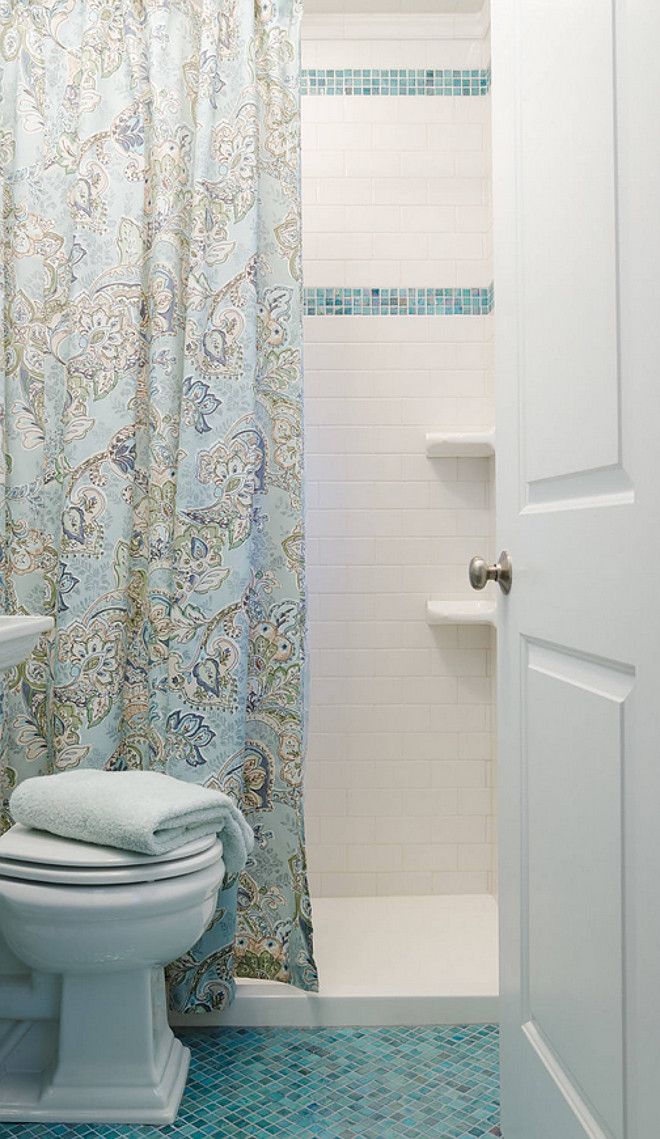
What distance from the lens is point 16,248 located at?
2039 millimetres

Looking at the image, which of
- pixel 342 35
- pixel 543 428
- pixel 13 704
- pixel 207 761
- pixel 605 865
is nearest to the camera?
pixel 605 865

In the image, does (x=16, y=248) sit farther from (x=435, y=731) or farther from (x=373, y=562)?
(x=435, y=731)

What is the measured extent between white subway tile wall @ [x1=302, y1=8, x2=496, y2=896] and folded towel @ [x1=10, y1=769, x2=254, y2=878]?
0.91m

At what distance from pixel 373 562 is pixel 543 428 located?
148 cm

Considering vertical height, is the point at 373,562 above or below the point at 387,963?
above

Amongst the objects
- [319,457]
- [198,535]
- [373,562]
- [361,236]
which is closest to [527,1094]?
[198,535]

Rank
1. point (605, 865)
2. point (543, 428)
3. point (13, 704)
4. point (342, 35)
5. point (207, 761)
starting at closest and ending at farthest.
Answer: point (605, 865), point (543, 428), point (207, 761), point (13, 704), point (342, 35)

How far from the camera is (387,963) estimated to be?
6.93 ft

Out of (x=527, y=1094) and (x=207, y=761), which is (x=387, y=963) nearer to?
(x=207, y=761)

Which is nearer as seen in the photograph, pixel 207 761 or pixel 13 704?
pixel 207 761

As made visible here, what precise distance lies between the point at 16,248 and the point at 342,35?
122 centimetres

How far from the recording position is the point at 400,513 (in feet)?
8.61

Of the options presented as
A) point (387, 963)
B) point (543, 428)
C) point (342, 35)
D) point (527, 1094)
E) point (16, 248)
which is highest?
point (342, 35)

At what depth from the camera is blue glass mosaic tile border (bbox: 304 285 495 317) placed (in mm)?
2605
